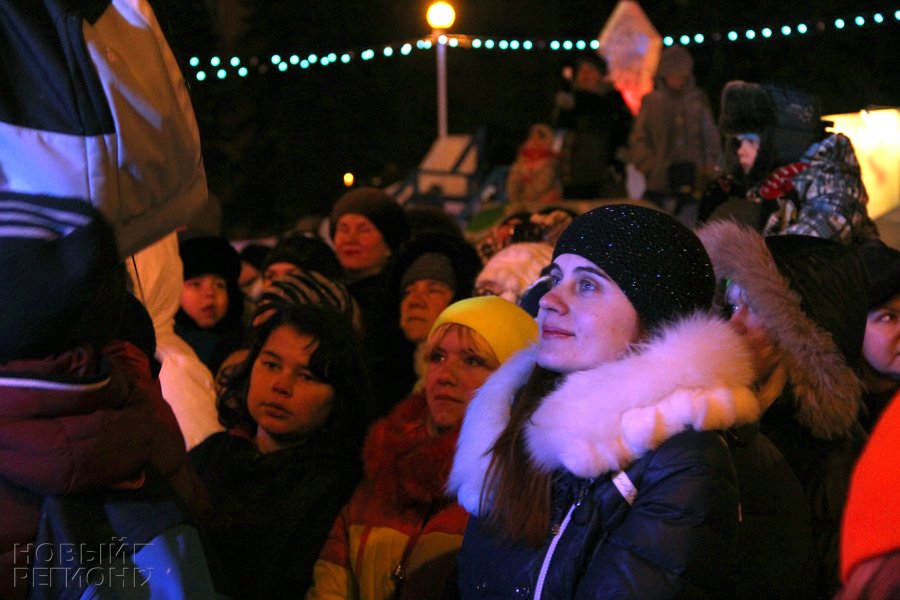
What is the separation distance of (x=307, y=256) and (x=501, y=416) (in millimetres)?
3283

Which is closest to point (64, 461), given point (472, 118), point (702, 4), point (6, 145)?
point (6, 145)

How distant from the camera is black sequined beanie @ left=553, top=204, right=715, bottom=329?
8.39 ft

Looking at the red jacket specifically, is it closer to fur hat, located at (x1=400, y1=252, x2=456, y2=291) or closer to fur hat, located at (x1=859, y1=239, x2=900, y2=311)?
fur hat, located at (x1=859, y1=239, x2=900, y2=311)

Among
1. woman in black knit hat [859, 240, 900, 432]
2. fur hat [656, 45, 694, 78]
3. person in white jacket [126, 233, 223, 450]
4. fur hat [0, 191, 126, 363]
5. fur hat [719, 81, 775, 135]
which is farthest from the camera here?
fur hat [656, 45, 694, 78]

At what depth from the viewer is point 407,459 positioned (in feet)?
11.5

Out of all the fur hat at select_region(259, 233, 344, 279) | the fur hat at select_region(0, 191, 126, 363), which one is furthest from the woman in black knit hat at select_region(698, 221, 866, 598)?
the fur hat at select_region(259, 233, 344, 279)

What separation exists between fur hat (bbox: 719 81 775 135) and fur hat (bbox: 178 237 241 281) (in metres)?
2.88

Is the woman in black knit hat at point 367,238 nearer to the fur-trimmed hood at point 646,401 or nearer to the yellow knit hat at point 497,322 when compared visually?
the yellow knit hat at point 497,322

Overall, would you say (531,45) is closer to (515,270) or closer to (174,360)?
(515,270)

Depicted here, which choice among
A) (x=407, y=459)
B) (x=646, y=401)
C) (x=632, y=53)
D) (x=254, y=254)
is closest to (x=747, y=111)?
(x=407, y=459)

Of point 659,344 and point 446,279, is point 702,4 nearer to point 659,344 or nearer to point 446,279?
point 446,279

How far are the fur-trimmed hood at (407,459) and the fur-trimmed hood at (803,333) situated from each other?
42.0 inches

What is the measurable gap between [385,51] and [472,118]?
678 centimetres

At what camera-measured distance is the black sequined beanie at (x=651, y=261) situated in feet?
8.39
